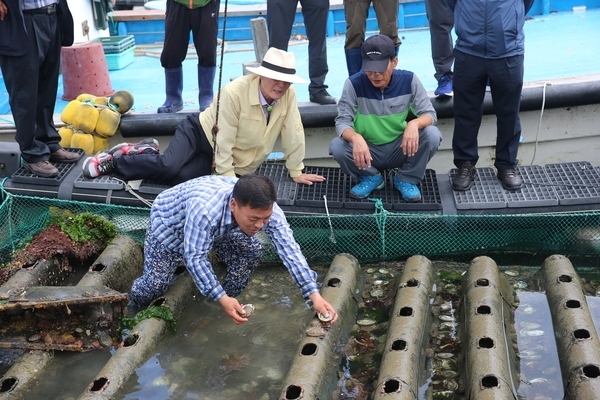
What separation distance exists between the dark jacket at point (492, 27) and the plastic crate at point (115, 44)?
5513 millimetres

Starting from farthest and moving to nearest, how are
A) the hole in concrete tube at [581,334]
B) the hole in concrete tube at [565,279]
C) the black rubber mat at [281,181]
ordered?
the black rubber mat at [281,181]
the hole in concrete tube at [565,279]
the hole in concrete tube at [581,334]

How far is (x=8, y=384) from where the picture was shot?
4504 millimetres

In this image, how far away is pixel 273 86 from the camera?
5996mm

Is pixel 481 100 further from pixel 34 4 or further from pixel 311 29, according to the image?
pixel 34 4

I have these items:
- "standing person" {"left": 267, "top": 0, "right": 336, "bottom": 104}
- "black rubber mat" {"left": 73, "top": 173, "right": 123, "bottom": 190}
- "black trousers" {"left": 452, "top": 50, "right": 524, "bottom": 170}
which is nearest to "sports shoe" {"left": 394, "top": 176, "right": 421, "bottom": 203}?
"black trousers" {"left": 452, "top": 50, "right": 524, "bottom": 170}

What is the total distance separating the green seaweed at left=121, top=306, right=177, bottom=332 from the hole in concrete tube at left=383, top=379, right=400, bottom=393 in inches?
64.0

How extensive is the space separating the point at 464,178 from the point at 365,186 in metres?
0.86

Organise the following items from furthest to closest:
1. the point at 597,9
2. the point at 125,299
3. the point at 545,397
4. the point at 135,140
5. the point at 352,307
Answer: the point at 597,9 < the point at 135,140 < the point at 352,307 < the point at 125,299 < the point at 545,397

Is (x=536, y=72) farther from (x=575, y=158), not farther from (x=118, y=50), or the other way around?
(x=118, y=50)

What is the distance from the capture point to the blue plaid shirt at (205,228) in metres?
4.63

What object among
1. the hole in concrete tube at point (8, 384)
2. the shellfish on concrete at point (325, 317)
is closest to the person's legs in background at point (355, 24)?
the shellfish on concrete at point (325, 317)

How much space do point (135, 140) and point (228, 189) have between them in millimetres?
3050

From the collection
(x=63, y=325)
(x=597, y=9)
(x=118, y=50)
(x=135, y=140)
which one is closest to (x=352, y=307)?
(x=63, y=325)

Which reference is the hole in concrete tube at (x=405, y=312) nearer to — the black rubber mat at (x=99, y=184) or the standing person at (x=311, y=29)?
the black rubber mat at (x=99, y=184)
